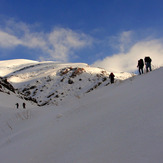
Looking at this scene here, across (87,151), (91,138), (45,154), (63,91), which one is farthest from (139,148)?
(63,91)

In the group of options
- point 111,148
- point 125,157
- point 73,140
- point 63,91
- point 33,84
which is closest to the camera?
point 125,157

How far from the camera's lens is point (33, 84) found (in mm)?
33344

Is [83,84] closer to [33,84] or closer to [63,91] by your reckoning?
Answer: [63,91]

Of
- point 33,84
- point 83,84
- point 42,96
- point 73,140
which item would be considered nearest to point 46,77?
point 33,84

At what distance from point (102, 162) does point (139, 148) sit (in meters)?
0.31

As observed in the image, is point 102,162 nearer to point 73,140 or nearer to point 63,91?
point 73,140

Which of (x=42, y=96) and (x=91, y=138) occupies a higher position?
(x=42, y=96)

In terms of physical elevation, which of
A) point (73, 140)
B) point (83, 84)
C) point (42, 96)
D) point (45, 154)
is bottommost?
point (45, 154)

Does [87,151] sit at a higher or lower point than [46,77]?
lower

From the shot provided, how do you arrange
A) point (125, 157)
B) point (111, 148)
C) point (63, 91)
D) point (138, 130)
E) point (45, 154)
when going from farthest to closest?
point (63, 91) → point (45, 154) → point (138, 130) → point (111, 148) → point (125, 157)

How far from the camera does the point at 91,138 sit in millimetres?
1613

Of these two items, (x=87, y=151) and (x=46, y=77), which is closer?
(x=87, y=151)

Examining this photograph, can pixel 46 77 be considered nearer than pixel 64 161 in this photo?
No

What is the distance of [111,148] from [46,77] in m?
35.3
